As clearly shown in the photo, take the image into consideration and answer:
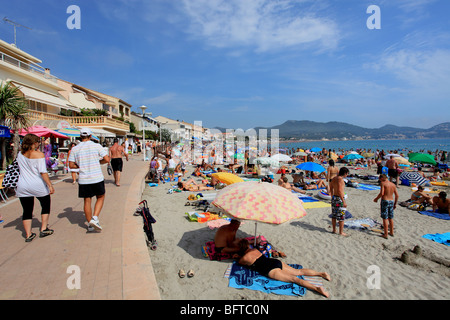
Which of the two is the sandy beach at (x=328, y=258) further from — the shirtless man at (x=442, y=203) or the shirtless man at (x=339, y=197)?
the shirtless man at (x=442, y=203)

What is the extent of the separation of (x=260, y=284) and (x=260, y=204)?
1144mm

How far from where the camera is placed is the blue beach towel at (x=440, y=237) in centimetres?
526

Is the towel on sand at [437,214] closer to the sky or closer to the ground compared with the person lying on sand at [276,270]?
closer to the ground

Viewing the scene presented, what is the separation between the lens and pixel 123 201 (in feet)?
20.0

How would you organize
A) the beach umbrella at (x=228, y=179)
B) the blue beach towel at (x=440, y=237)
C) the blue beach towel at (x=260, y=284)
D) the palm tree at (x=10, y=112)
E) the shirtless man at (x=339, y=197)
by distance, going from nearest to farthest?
the blue beach towel at (x=260, y=284)
the blue beach towel at (x=440, y=237)
the shirtless man at (x=339, y=197)
the beach umbrella at (x=228, y=179)
the palm tree at (x=10, y=112)

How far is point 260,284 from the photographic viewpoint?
3396 mm

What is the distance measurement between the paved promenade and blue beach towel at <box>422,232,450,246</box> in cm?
621

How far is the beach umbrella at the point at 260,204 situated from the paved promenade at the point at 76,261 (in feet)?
4.43

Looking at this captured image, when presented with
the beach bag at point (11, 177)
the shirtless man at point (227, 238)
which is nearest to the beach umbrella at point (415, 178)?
the shirtless man at point (227, 238)

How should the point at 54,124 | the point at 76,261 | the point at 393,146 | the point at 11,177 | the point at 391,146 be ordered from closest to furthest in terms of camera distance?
the point at 76,261
the point at 11,177
the point at 54,124
the point at 391,146
the point at 393,146

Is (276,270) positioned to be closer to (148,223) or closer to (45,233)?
(148,223)

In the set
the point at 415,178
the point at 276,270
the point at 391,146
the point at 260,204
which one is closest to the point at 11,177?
the point at 260,204
